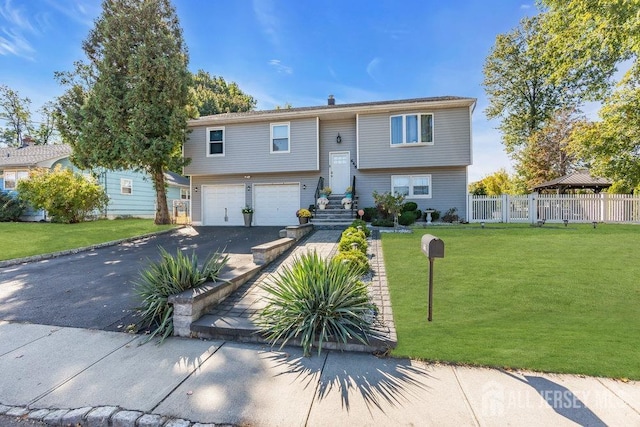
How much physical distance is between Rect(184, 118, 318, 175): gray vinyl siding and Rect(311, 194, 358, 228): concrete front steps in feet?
7.39

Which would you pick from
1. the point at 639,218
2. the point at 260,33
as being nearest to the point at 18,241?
the point at 260,33

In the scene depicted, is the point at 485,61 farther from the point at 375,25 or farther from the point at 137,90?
the point at 137,90

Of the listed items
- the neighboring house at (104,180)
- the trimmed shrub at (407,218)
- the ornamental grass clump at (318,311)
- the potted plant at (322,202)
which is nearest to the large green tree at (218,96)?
the neighboring house at (104,180)

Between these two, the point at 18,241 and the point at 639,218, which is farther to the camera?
the point at 639,218

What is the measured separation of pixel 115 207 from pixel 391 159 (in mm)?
18455

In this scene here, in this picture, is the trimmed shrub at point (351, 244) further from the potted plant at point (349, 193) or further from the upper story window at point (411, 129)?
the upper story window at point (411, 129)

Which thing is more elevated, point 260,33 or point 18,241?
point 260,33

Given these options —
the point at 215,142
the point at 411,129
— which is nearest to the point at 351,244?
the point at 411,129

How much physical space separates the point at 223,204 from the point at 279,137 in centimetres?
504

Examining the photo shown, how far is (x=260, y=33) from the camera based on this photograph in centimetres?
1271

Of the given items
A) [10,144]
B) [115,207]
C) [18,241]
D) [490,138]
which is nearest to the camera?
[18,241]

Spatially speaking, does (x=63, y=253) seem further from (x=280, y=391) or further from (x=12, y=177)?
(x=12, y=177)

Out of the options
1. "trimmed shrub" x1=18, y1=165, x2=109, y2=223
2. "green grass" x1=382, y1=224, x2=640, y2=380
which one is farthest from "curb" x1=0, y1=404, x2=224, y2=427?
"trimmed shrub" x1=18, y1=165, x2=109, y2=223

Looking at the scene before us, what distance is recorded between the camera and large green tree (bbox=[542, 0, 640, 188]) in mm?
9219
